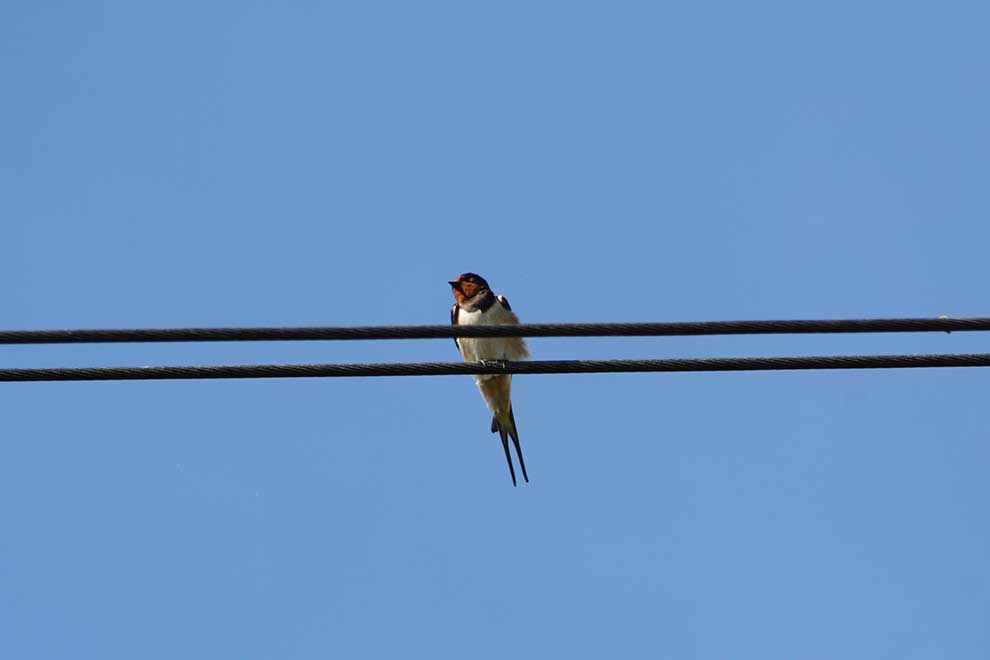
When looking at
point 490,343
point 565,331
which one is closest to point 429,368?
point 565,331

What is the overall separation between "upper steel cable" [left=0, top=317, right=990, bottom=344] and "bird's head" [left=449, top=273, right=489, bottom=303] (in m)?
4.56

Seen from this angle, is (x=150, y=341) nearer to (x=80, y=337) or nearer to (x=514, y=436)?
(x=80, y=337)

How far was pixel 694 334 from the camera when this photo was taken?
5191 millimetres

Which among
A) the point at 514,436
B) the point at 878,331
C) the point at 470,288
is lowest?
the point at 878,331

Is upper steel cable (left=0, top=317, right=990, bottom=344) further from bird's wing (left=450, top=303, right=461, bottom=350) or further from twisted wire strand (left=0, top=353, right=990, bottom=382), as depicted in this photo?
bird's wing (left=450, top=303, right=461, bottom=350)

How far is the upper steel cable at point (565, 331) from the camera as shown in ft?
16.6

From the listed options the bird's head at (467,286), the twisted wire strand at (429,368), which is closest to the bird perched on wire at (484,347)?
the bird's head at (467,286)

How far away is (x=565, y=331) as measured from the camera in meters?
5.23

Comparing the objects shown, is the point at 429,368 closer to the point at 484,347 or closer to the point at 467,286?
the point at 484,347

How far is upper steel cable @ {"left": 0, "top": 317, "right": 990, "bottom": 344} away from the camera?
5.07 meters

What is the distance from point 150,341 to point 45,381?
1.25 feet

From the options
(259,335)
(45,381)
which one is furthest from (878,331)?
(45,381)

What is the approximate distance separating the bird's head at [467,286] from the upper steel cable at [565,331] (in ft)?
15.0

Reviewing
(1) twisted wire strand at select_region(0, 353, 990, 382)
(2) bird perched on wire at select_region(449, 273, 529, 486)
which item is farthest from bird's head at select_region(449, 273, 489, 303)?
(1) twisted wire strand at select_region(0, 353, 990, 382)
